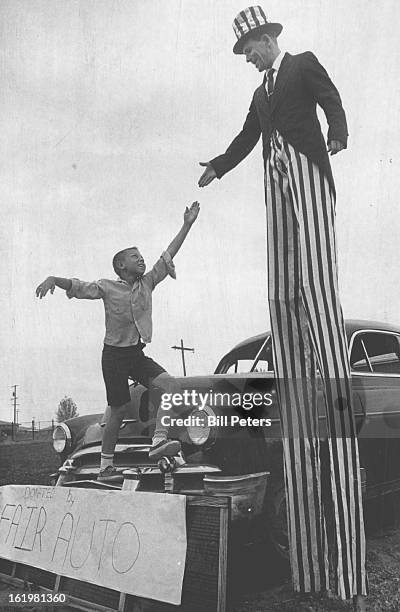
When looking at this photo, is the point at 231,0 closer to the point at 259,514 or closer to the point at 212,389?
the point at 212,389

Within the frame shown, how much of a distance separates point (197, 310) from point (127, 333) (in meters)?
0.35

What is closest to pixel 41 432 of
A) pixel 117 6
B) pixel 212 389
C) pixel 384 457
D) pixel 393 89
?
pixel 212 389

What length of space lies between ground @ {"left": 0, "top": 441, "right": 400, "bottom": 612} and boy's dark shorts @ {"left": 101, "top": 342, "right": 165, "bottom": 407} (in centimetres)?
73

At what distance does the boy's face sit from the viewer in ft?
8.49

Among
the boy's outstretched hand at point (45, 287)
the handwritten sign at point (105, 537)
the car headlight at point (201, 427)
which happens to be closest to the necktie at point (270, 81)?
the boy's outstretched hand at point (45, 287)

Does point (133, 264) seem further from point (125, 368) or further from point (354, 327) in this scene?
point (354, 327)

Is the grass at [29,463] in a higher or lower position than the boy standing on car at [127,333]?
lower

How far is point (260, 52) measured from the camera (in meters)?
2.31

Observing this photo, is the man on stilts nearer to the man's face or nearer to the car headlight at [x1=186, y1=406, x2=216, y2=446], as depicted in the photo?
the man's face

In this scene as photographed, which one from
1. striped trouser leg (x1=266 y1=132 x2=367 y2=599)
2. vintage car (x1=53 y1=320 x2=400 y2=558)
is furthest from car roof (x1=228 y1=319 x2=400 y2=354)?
striped trouser leg (x1=266 y1=132 x2=367 y2=599)

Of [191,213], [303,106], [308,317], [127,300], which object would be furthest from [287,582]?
[303,106]

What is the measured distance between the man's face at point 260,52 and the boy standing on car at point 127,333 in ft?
2.01

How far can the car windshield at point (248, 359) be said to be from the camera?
2.78 m

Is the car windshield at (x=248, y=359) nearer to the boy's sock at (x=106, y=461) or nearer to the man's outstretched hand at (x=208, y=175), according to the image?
the boy's sock at (x=106, y=461)
